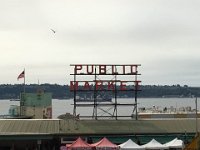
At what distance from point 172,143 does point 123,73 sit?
1347 centimetres

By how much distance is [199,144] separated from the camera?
29.5 m

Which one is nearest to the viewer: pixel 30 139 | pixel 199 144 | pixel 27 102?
pixel 199 144

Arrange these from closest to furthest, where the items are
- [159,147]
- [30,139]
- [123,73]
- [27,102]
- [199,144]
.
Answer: [199,144], [159,147], [30,139], [123,73], [27,102]

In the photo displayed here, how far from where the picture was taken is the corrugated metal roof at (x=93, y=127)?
158 ft

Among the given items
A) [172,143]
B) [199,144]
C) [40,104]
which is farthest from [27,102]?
[199,144]

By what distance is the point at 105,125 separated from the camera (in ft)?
165

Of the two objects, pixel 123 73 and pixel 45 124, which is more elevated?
pixel 123 73

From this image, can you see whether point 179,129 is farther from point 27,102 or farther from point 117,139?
point 27,102

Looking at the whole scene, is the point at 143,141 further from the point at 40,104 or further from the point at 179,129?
the point at 40,104

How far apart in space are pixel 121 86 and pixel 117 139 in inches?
385

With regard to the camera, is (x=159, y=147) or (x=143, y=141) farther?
(x=143, y=141)

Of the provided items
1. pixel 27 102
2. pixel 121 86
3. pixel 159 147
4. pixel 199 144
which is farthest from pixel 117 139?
pixel 27 102

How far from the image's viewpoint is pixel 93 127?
4941 centimetres

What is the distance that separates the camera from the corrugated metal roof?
48219 mm
